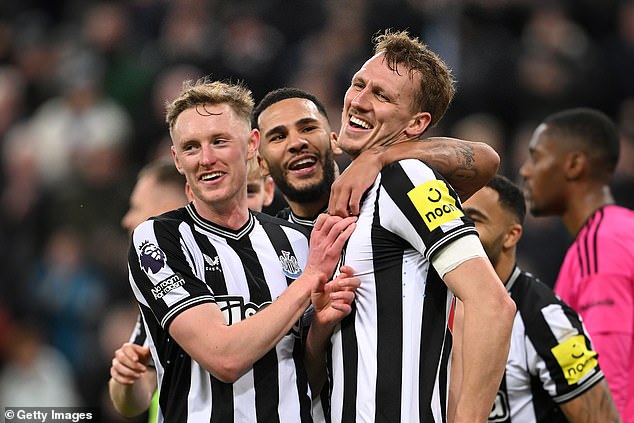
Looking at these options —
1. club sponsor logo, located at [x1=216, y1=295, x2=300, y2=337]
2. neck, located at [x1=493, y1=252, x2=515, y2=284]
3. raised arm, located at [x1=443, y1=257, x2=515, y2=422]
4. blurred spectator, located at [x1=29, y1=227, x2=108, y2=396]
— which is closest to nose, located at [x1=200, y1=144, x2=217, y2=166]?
club sponsor logo, located at [x1=216, y1=295, x2=300, y2=337]

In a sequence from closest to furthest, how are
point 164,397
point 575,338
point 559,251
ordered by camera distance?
point 164,397
point 575,338
point 559,251

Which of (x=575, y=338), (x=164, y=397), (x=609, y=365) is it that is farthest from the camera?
(x=609, y=365)

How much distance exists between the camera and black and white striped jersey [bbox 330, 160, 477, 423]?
3730 mm

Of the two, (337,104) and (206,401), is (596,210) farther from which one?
(337,104)

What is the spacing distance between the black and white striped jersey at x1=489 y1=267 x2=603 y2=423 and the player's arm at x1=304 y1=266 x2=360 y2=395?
4.04 feet

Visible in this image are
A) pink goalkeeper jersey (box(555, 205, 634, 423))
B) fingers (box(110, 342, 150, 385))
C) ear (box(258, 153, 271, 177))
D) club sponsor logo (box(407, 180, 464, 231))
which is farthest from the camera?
pink goalkeeper jersey (box(555, 205, 634, 423))

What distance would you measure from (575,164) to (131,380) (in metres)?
3.02

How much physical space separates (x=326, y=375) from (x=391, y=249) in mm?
622

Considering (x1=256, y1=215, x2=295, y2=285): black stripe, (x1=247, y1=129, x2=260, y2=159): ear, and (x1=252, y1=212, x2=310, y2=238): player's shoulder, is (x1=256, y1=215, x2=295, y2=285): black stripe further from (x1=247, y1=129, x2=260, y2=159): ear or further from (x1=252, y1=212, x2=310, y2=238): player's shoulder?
(x1=247, y1=129, x2=260, y2=159): ear

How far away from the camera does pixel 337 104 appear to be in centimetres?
1064

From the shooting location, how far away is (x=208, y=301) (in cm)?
386

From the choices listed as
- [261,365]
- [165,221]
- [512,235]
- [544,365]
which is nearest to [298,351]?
[261,365]

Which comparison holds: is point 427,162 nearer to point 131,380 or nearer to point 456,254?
point 456,254

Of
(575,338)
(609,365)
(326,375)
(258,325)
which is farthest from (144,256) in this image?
(609,365)
